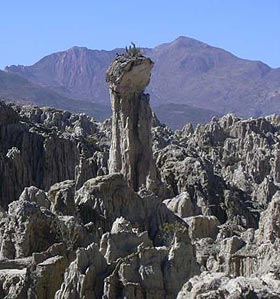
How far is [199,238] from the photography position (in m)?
45.3

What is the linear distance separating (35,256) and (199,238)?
15.2 metres

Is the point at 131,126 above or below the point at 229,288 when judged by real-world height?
above

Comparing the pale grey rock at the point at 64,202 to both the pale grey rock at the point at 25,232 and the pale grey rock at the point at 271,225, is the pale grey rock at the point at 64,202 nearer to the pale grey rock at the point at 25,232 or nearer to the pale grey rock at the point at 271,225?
the pale grey rock at the point at 25,232

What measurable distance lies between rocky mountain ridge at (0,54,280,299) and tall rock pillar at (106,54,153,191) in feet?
0.21

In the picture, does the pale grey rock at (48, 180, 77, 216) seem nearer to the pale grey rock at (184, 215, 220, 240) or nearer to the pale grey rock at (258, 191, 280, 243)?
the pale grey rock at (184, 215, 220, 240)

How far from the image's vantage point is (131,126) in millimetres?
59625

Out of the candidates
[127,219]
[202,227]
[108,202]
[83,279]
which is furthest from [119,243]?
[202,227]

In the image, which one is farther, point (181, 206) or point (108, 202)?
point (181, 206)

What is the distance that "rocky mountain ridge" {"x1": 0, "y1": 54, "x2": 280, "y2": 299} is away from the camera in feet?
89.9

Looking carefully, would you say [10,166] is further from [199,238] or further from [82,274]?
[82,274]

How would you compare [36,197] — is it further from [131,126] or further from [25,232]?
[131,126]

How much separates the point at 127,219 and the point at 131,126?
52.3ft

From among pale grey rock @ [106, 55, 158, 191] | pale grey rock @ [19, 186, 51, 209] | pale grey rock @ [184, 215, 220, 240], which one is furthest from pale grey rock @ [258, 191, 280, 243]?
pale grey rock @ [106, 55, 158, 191]

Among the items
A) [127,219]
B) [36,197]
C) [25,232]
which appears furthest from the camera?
[127,219]
